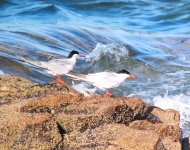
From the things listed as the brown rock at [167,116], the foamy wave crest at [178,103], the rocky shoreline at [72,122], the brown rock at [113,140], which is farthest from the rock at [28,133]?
the foamy wave crest at [178,103]

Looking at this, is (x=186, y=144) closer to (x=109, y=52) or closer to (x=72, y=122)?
(x=72, y=122)

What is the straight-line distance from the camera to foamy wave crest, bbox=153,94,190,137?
8.71m

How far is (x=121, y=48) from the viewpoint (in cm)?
1380

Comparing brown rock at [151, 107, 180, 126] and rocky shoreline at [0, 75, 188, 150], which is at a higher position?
rocky shoreline at [0, 75, 188, 150]

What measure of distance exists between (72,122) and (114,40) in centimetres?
1053

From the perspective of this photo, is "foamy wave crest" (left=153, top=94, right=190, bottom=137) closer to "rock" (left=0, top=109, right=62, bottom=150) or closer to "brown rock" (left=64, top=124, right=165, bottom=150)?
"brown rock" (left=64, top=124, right=165, bottom=150)

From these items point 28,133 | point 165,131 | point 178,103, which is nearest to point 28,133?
point 28,133

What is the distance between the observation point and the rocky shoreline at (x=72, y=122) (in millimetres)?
4527

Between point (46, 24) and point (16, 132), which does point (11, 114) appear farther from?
point (46, 24)

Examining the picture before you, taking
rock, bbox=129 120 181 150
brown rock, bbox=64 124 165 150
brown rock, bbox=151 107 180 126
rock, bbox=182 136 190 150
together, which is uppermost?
brown rock, bbox=64 124 165 150

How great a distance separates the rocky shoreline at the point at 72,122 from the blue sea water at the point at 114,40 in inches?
99.7

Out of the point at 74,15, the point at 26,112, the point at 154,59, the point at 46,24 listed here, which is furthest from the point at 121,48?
the point at 26,112

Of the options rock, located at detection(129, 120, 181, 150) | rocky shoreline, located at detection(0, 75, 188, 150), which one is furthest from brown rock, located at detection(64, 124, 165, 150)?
rock, located at detection(129, 120, 181, 150)

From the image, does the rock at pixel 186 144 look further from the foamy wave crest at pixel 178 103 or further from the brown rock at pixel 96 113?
the foamy wave crest at pixel 178 103
